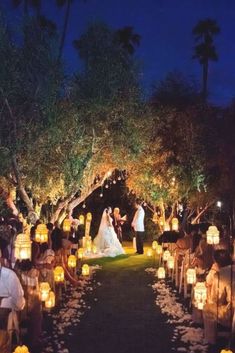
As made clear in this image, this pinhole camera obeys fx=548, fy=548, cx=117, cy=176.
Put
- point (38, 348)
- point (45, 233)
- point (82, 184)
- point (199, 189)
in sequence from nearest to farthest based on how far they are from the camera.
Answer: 1. point (38, 348)
2. point (45, 233)
3. point (82, 184)
4. point (199, 189)

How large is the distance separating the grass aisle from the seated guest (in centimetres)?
64

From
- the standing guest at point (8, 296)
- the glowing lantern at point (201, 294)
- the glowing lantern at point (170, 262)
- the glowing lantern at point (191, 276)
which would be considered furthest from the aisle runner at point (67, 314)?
the glowing lantern at point (201, 294)

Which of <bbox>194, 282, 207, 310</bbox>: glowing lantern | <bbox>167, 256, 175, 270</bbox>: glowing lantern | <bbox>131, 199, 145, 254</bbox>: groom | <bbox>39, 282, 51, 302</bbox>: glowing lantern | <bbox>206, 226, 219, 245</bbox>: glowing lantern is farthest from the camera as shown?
<bbox>131, 199, 145, 254</bbox>: groom

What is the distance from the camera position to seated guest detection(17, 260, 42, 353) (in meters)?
9.54

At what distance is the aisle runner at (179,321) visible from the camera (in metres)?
9.49

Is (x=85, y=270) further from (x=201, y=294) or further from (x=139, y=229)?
(x=201, y=294)

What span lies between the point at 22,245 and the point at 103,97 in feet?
20.4

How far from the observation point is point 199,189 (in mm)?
18812

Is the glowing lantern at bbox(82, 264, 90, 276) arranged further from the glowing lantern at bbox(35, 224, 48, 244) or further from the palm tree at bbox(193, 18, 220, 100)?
the palm tree at bbox(193, 18, 220, 100)

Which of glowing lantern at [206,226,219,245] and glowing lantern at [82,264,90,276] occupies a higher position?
glowing lantern at [206,226,219,245]

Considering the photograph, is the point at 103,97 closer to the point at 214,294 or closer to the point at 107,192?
the point at 214,294

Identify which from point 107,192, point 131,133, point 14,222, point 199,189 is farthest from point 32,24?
point 107,192

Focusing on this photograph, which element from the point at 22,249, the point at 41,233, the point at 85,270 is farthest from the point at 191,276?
the point at 85,270

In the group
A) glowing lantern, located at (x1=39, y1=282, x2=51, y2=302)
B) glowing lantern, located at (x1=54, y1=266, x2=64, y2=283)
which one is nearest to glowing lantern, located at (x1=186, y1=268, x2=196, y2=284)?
glowing lantern, located at (x1=54, y1=266, x2=64, y2=283)
